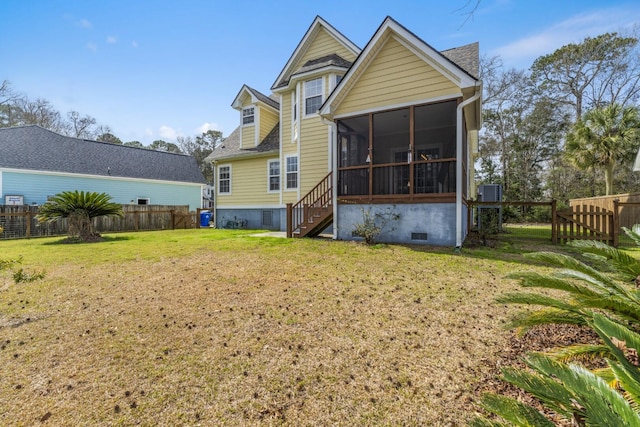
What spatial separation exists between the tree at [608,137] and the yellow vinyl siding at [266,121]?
19530mm

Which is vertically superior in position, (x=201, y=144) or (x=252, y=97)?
(x=201, y=144)

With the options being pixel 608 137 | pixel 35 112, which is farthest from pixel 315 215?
pixel 35 112

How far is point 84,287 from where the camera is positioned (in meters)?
5.28

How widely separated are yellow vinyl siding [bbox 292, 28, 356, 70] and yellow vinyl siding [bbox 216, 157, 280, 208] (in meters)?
4.97

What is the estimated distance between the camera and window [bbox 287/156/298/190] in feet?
45.1

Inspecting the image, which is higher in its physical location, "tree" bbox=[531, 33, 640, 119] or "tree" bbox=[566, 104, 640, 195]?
"tree" bbox=[531, 33, 640, 119]

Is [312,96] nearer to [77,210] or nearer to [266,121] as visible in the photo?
[266,121]

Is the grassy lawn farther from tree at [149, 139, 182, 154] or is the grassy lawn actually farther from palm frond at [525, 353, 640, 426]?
tree at [149, 139, 182, 154]

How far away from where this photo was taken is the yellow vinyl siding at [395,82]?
27.6ft

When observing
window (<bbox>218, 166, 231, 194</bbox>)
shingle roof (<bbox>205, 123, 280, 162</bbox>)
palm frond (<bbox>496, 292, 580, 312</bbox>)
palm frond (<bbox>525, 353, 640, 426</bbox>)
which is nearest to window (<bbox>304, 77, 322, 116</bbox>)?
shingle roof (<bbox>205, 123, 280, 162</bbox>)

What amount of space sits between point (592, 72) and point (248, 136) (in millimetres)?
28766

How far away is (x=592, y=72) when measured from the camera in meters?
24.2

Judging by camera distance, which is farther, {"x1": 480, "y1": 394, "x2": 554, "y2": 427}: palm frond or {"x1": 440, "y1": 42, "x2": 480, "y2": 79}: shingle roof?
{"x1": 440, "y1": 42, "x2": 480, "y2": 79}: shingle roof

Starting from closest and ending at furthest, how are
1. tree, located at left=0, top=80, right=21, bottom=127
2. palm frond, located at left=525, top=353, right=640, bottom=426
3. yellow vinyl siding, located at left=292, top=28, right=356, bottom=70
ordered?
1. palm frond, located at left=525, top=353, right=640, bottom=426
2. yellow vinyl siding, located at left=292, top=28, right=356, bottom=70
3. tree, located at left=0, top=80, right=21, bottom=127
